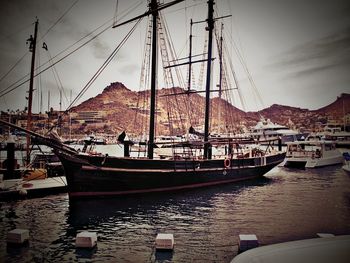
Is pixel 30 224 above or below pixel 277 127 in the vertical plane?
below

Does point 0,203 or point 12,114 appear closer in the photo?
point 12,114

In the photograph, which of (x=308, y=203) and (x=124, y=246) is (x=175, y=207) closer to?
(x=124, y=246)

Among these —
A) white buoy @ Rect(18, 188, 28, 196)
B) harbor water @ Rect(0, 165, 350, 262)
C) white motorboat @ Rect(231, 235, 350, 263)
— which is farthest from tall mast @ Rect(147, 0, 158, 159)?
white motorboat @ Rect(231, 235, 350, 263)

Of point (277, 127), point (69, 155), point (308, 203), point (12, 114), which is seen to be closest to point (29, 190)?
point (69, 155)

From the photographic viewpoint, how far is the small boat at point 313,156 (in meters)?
19.6

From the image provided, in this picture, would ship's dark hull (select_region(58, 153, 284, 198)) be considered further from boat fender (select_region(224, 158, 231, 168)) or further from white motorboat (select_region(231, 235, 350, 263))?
white motorboat (select_region(231, 235, 350, 263))

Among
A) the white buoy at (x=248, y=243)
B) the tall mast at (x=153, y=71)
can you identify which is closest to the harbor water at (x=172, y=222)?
the white buoy at (x=248, y=243)

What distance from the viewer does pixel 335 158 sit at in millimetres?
21016

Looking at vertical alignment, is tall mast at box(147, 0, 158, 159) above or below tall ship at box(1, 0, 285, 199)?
above

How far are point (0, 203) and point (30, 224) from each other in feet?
9.02

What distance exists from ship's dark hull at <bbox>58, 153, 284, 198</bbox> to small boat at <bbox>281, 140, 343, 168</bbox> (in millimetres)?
10760

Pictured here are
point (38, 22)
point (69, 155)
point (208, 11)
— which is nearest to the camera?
point (38, 22)

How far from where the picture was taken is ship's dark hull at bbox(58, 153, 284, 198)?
8453 millimetres

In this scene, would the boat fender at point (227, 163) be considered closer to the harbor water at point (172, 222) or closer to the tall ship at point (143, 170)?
the tall ship at point (143, 170)
